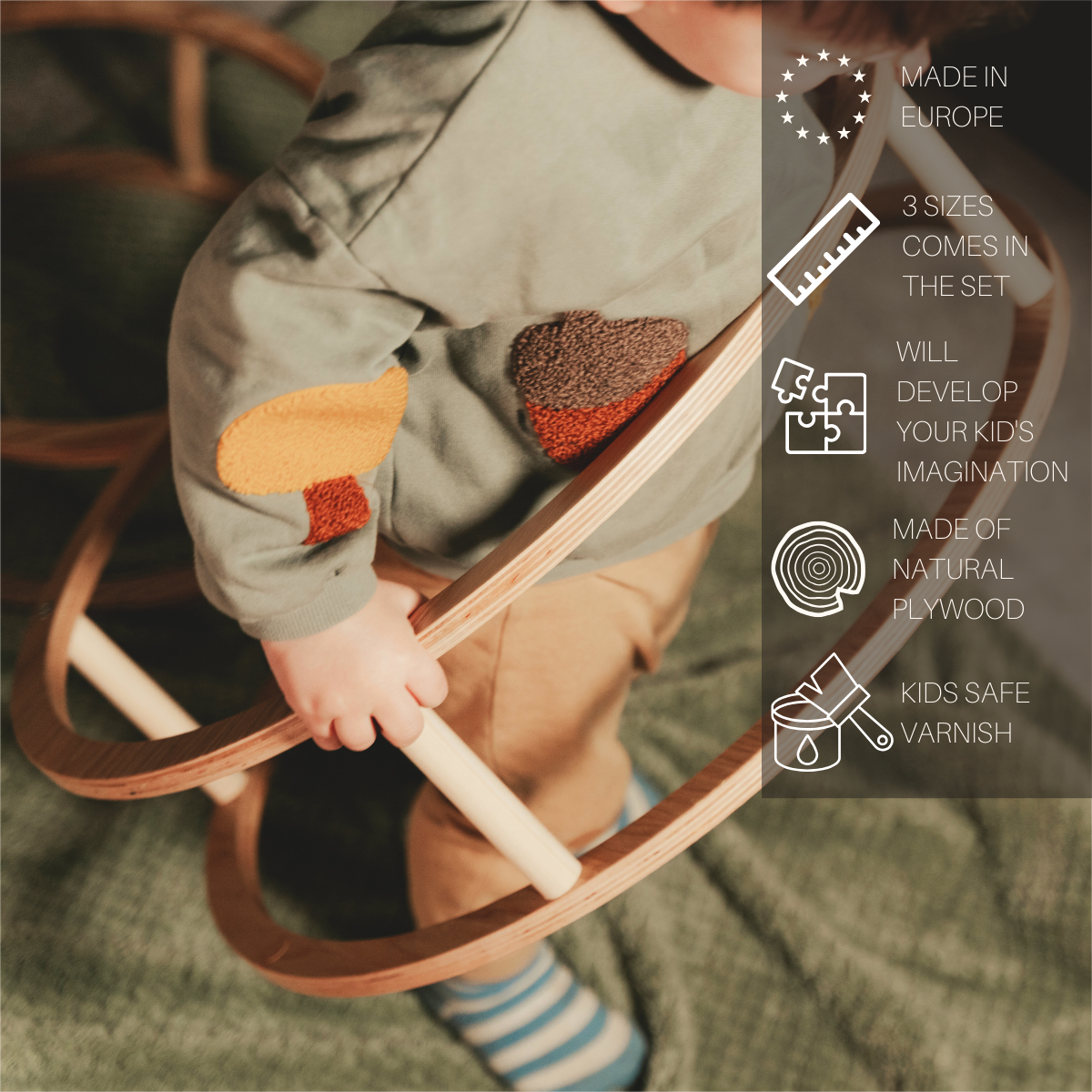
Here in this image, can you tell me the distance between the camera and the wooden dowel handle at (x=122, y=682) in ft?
1.90

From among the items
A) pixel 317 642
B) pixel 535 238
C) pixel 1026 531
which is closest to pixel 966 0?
pixel 535 238

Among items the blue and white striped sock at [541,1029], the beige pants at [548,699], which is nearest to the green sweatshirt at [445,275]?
the beige pants at [548,699]

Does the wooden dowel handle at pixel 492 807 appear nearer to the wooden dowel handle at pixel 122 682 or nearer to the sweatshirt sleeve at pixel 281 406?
the sweatshirt sleeve at pixel 281 406

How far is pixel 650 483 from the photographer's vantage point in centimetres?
51

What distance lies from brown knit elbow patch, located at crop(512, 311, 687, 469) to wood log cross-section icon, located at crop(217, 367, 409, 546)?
0.21ft

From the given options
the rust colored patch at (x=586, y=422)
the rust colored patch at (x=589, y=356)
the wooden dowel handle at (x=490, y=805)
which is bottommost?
the wooden dowel handle at (x=490, y=805)

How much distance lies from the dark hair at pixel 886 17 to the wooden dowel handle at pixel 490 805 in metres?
0.31

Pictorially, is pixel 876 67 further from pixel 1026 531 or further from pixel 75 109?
pixel 75 109

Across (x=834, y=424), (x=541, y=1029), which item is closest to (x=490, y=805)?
(x=541, y=1029)

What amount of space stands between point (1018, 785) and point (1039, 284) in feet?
1.66

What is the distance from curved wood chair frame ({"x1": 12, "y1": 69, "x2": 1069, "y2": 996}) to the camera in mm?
372

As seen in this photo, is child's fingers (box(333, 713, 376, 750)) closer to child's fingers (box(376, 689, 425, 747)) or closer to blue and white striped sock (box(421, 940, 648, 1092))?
child's fingers (box(376, 689, 425, 747))

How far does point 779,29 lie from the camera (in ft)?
1.05

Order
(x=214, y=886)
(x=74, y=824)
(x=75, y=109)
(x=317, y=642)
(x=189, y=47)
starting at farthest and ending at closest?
(x=75, y=109), (x=189, y=47), (x=74, y=824), (x=214, y=886), (x=317, y=642)
